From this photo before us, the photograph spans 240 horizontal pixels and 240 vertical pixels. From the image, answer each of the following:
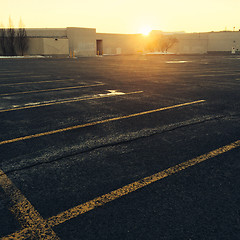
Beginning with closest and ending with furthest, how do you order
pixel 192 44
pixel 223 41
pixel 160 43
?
1. pixel 223 41
2. pixel 192 44
3. pixel 160 43

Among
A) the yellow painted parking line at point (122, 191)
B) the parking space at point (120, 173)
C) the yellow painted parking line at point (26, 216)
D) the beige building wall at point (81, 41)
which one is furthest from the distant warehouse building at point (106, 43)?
the yellow painted parking line at point (26, 216)

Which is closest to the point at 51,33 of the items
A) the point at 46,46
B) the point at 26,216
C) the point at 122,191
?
the point at 46,46

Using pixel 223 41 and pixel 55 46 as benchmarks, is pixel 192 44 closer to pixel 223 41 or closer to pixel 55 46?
pixel 223 41

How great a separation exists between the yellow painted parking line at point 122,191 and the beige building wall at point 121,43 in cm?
6502

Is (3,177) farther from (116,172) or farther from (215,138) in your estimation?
(215,138)

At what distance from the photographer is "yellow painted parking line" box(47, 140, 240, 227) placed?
2.59 m

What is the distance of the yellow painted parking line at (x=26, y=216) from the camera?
Result: 93.4 inches

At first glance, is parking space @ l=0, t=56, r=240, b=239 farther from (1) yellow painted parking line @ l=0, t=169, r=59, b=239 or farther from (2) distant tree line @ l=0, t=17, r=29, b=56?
(2) distant tree line @ l=0, t=17, r=29, b=56

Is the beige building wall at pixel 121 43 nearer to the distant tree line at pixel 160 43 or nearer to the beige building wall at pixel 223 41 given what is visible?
the distant tree line at pixel 160 43

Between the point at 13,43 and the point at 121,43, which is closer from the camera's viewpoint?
the point at 13,43

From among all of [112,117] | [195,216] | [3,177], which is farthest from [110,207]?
[112,117]

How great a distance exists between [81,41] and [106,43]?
15995 mm

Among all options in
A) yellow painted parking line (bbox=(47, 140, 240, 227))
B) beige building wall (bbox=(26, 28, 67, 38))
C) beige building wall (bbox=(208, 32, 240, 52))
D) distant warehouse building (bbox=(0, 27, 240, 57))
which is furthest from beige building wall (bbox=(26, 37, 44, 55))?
beige building wall (bbox=(208, 32, 240, 52))

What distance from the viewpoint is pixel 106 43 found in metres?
67.9
